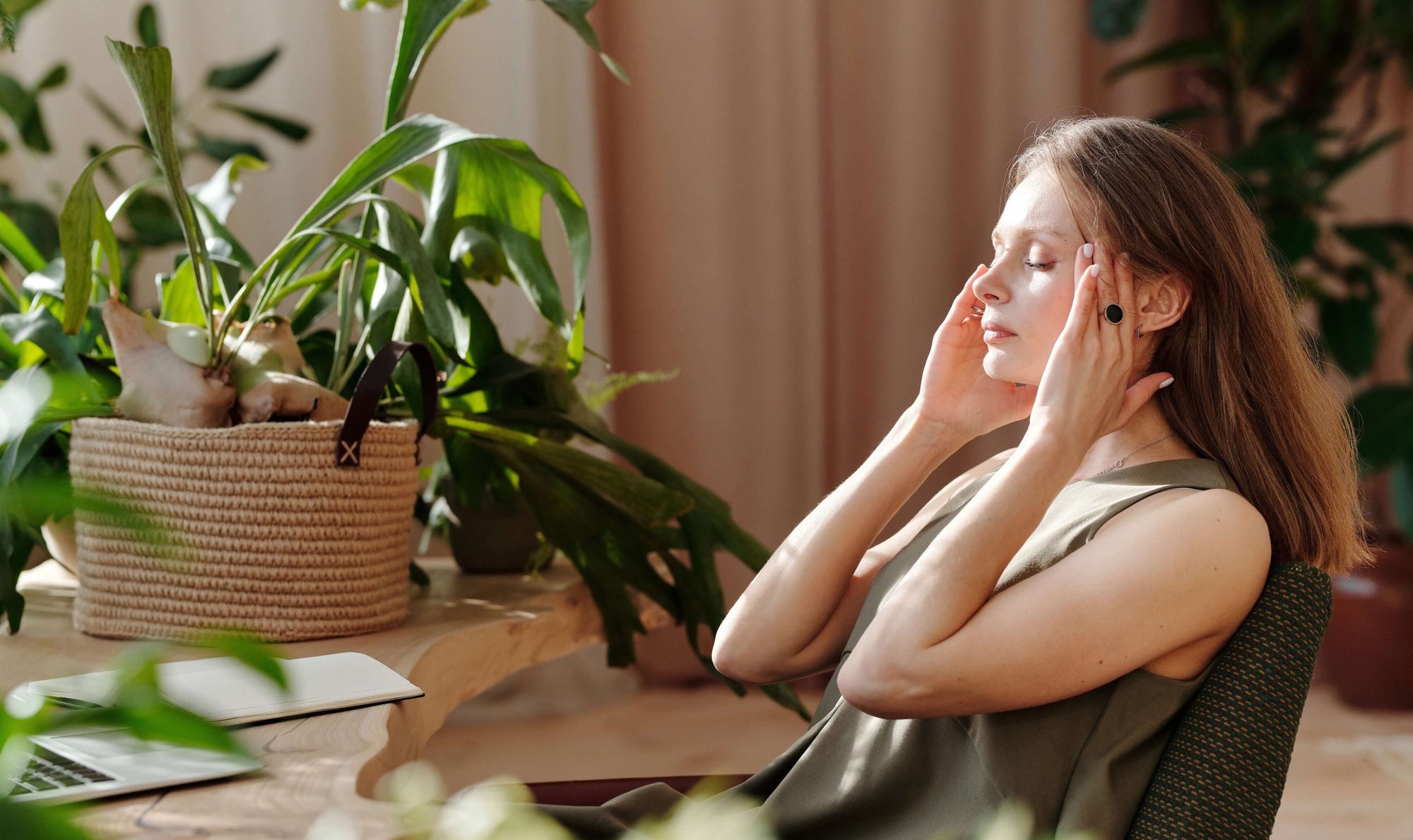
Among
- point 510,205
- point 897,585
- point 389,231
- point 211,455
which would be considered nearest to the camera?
point 897,585

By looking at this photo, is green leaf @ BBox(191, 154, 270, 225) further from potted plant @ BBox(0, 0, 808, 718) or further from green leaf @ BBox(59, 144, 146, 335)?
green leaf @ BBox(59, 144, 146, 335)

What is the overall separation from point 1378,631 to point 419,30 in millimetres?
2401

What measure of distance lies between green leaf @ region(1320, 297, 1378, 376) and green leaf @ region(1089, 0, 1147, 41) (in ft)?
2.48

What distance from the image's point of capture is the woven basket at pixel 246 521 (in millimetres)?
1192

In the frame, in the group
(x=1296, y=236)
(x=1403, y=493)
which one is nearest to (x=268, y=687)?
(x=1403, y=493)

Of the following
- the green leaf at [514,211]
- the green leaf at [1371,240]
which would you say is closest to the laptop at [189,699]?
the green leaf at [514,211]

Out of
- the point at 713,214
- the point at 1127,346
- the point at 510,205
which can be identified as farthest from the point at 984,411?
the point at 713,214

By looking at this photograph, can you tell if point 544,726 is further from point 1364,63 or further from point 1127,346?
point 1364,63

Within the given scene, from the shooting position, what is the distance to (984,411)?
1.19m

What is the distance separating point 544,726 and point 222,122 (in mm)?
1417

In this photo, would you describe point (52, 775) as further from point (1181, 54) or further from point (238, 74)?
point (1181, 54)

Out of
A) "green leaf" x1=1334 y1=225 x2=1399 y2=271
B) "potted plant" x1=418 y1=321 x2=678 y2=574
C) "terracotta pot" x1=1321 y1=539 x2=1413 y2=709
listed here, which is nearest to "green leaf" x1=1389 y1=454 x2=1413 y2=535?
"terracotta pot" x1=1321 y1=539 x2=1413 y2=709

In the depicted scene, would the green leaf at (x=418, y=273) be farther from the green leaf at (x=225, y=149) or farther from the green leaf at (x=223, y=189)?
the green leaf at (x=225, y=149)

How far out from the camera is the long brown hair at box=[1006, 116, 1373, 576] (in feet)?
3.18
